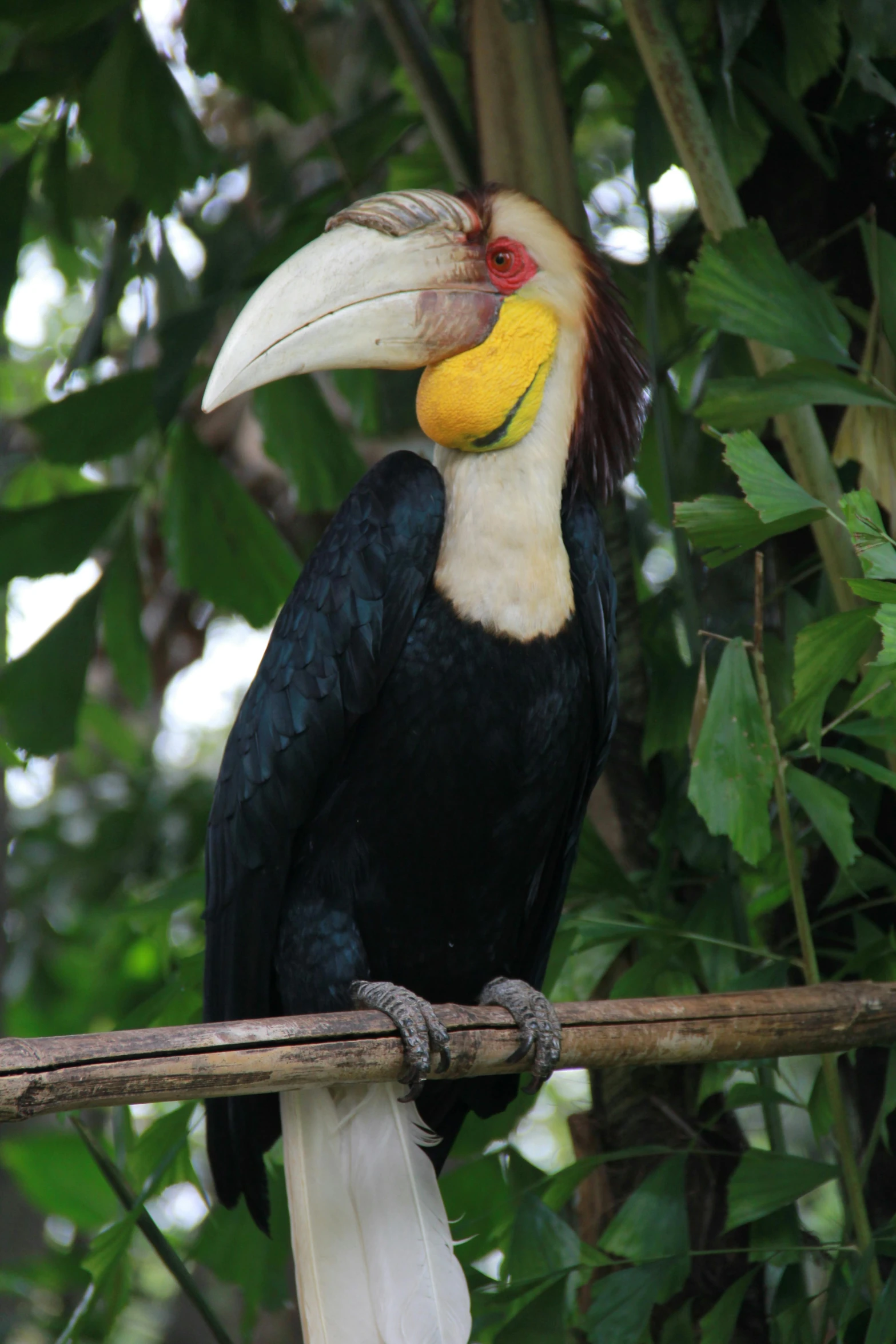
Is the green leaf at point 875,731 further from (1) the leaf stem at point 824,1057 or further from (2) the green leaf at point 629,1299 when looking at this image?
(2) the green leaf at point 629,1299

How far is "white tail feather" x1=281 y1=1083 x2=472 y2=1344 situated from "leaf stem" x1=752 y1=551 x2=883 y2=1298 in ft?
1.66

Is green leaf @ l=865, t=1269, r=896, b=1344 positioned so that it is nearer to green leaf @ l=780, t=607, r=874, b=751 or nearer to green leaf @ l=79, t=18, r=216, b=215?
green leaf @ l=780, t=607, r=874, b=751

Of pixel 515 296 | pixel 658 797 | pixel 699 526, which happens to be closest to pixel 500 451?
pixel 515 296

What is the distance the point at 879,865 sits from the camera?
172 cm

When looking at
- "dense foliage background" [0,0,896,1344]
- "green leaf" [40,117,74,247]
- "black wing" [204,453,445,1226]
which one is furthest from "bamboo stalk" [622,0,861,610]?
"green leaf" [40,117,74,247]

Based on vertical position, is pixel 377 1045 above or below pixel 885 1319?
above

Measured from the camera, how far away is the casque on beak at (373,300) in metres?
1.46

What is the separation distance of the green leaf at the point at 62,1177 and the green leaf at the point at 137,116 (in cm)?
239

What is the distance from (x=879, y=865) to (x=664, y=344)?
3.63ft

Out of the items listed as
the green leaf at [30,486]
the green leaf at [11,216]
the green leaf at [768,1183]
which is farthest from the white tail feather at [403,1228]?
the green leaf at [30,486]

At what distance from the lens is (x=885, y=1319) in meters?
1.37

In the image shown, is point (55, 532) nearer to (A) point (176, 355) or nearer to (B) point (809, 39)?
(A) point (176, 355)

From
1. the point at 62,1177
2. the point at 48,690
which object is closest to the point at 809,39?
the point at 48,690

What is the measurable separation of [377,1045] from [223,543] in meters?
1.24
